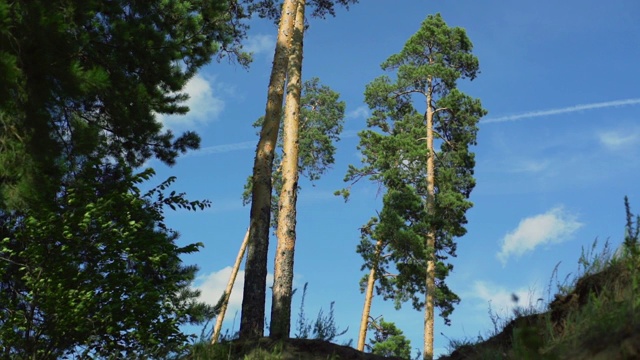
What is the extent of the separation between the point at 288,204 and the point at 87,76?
5135 mm

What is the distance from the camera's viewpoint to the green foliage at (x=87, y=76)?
23.0 feet

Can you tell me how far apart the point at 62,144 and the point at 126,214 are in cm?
141

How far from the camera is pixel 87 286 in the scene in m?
8.24

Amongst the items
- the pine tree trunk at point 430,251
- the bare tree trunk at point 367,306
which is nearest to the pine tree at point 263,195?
the pine tree trunk at point 430,251

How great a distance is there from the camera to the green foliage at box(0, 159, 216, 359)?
799 cm

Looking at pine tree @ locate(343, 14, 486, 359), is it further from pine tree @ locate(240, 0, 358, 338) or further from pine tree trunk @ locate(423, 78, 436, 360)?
pine tree @ locate(240, 0, 358, 338)

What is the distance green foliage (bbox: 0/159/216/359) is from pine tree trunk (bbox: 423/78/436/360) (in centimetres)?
1334

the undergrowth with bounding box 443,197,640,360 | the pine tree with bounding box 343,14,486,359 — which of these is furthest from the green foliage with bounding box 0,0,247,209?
the pine tree with bounding box 343,14,486,359

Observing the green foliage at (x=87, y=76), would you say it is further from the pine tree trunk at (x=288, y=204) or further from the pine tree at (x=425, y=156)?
the pine tree at (x=425, y=156)

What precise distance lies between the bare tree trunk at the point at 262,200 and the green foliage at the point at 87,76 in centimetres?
141

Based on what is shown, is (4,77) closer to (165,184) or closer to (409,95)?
(165,184)

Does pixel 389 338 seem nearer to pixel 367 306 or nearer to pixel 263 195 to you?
pixel 367 306

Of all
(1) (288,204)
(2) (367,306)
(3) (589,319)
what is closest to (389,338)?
(2) (367,306)

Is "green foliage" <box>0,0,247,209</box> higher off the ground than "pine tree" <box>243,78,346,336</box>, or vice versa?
"pine tree" <box>243,78,346,336</box>
